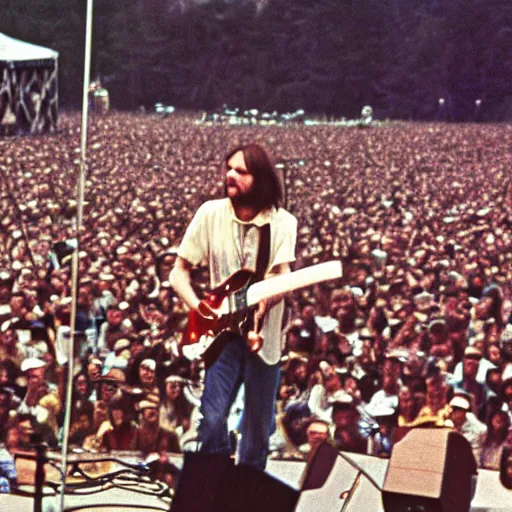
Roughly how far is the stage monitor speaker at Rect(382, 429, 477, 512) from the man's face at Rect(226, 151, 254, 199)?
1.48 m

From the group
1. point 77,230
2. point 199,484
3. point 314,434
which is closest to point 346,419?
point 314,434

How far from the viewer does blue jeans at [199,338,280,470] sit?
515cm

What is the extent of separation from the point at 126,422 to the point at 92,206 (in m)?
1.16

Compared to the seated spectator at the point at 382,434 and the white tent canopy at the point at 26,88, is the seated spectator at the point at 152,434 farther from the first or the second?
the white tent canopy at the point at 26,88

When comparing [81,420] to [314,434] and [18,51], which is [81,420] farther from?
[18,51]

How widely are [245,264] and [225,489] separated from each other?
1.18 m

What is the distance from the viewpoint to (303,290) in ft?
17.4

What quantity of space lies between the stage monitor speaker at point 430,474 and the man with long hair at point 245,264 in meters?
0.85

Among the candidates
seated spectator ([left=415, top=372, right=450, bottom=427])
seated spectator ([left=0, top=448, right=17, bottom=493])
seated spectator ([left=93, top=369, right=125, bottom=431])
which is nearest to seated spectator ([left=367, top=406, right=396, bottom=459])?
seated spectator ([left=415, top=372, right=450, bottom=427])

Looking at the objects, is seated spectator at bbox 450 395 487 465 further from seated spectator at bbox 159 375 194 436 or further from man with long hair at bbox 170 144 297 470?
seated spectator at bbox 159 375 194 436

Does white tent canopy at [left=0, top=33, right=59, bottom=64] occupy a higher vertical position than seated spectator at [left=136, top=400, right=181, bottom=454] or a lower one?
higher

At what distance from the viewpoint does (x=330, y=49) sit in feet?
Result: 18.3

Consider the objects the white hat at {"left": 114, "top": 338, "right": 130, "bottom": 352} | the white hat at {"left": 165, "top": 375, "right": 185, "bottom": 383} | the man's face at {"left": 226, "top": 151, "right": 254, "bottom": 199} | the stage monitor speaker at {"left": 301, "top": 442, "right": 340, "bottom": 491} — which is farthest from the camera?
the white hat at {"left": 114, "top": 338, "right": 130, "bottom": 352}

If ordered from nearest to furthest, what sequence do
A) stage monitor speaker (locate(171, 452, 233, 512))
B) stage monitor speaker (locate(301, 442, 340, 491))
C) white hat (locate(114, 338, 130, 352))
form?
stage monitor speaker (locate(171, 452, 233, 512)) < stage monitor speaker (locate(301, 442, 340, 491)) < white hat (locate(114, 338, 130, 352))
